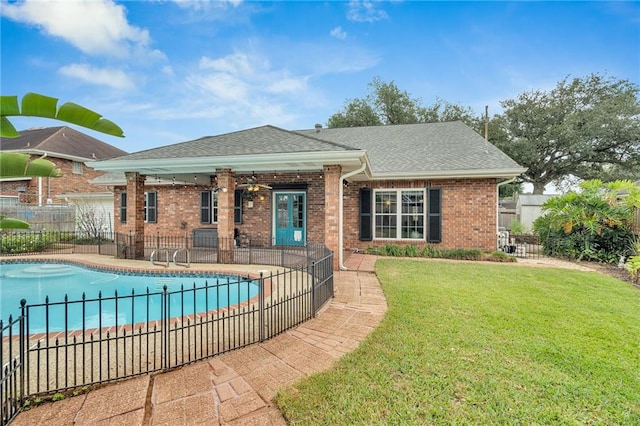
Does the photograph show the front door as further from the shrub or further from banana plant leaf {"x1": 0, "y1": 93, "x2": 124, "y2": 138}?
banana plant leaf {"x1": 0, "y1": 93, "x2": 124, "y2": 138}

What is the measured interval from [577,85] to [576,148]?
5350 mm

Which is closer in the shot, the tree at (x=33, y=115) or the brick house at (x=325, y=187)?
the tree at (x=33, y=115)

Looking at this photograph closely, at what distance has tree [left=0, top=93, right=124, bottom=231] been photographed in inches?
59.9

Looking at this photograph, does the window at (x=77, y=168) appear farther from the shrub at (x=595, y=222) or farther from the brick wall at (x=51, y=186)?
the shrub at (x=595, y=222)

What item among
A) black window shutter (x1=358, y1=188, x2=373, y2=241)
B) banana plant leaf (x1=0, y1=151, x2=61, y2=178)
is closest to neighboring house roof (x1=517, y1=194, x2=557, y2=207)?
black window shutter (x1=358, y1=188, x2=373, y2=241)

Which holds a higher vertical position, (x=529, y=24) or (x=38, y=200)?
(x=529, y=24)

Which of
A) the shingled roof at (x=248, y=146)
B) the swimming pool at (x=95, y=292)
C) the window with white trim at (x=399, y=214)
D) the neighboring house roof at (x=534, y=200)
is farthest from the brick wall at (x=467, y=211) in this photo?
the neighboring house roof at (x=534, y=200)

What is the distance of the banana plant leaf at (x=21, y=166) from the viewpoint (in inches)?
59.6

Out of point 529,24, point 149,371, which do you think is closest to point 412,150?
point 529,24

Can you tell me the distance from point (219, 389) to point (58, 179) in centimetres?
2487

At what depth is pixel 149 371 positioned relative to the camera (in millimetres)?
3113

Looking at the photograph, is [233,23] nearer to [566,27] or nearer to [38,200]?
[566,27]

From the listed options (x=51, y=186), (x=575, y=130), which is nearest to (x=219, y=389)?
(x=51, y=186)

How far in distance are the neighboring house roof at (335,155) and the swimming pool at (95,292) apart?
331 cm
